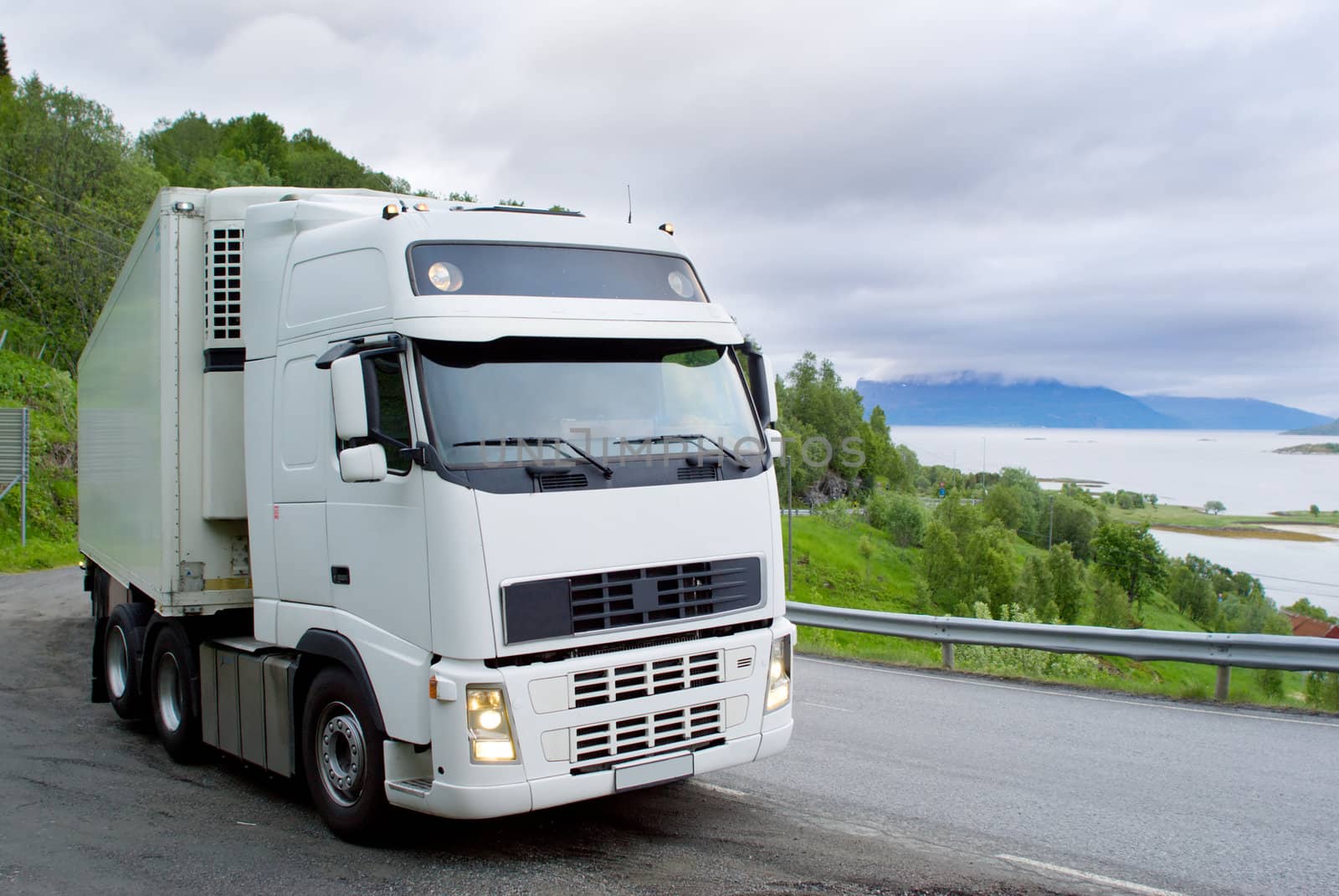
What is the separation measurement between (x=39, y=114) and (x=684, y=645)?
54966 mm

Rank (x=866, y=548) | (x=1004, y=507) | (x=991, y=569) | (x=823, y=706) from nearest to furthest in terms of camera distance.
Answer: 1. (x=823, y=706)
2. (x=991, y=569)
3. (x=866, y=548)
4. (x=1004, y=507)

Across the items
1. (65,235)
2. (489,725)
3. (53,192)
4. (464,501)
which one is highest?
(53,192)

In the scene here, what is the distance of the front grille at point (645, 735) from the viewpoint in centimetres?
515

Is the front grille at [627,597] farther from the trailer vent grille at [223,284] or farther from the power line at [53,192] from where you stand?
the power line at [53,192]

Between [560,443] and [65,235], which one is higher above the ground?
[65,235]

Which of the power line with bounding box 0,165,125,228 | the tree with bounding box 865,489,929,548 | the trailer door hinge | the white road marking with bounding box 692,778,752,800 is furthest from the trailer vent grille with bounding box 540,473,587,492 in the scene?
the tree with bounding box 865,489,929,548

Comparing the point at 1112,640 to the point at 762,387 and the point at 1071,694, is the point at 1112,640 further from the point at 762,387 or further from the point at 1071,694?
the point at 762,387

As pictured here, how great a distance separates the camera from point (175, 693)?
771cm

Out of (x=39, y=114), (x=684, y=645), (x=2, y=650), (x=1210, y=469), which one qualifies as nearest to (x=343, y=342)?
(x=684, y=645)

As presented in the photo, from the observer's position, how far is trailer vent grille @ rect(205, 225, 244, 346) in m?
6.99

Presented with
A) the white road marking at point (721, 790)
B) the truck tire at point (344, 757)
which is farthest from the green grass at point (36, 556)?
the white road marking at point (721, 790)

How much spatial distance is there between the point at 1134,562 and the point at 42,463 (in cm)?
8932

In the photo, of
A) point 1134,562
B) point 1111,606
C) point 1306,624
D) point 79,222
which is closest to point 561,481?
point 79,222

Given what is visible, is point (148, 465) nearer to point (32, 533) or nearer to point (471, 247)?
point (471, 247)
